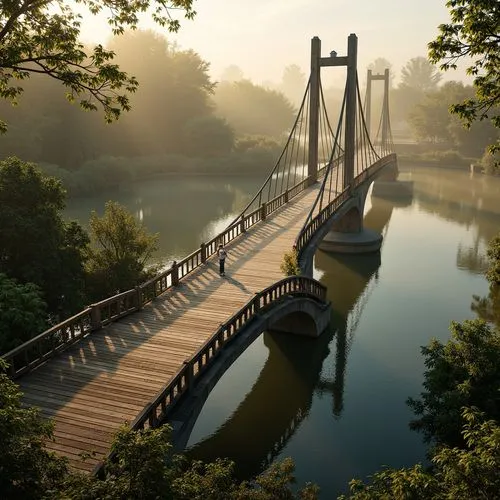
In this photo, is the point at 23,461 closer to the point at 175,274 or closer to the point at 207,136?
the point at 175,274

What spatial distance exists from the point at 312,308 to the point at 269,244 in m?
4.80

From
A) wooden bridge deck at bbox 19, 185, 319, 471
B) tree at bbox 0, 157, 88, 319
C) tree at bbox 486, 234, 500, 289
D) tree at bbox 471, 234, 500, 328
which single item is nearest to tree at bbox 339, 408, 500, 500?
wooden bridge deck at bbox 19, 185, 319, 471

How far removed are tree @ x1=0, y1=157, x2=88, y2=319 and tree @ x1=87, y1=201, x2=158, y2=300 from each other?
229 cm

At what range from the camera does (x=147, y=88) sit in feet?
293

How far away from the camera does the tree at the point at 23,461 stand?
682 centimetres

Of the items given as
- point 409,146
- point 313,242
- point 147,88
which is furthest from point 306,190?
point 409,146

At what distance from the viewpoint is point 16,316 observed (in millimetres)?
15562

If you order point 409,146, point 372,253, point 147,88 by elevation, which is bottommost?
point 372,253

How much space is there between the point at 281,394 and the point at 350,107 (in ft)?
79.1

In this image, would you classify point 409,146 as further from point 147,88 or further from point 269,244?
point 269,244

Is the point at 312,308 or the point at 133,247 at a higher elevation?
the point at 133,247

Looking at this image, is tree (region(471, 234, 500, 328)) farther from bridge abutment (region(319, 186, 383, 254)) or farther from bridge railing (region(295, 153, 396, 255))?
bridge abutment (region(319, 186, 383, 254))

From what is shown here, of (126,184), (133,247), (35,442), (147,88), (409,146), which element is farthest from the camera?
(409,146)

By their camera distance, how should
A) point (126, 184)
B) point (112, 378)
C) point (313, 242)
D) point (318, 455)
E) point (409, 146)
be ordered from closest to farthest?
point (112, 378) < point (318, 455) < point (313, 242) < point (126, 184) < point (409, 146)
